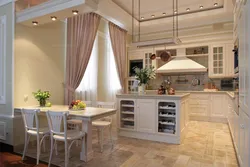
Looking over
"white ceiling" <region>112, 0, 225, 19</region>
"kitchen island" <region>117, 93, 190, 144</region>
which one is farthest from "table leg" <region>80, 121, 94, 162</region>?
"white ceiling" <region>112, 0, 225, 19</region>

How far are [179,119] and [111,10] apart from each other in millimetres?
3197

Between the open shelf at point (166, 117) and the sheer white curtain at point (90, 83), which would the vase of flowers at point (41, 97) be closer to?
the sheer white curtain at point (90, 83)

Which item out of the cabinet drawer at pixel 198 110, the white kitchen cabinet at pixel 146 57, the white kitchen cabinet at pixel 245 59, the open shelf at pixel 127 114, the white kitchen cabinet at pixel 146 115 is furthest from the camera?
the white kitchen cabinet at pixel 146 57

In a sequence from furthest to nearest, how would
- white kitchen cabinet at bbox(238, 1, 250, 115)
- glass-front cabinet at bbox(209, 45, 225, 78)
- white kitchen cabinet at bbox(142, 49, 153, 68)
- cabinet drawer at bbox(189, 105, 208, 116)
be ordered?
white kitchen cabinet at bbox(142, 49, 153, 68)
cabinet drawer at bbox(189, 105, 208, 116)
glass-front cabinet at bbox(209, 45, 225, 78)
white kitchen cabinet at bbox(238, 1, 250, 115)

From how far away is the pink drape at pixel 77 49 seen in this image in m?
4.09

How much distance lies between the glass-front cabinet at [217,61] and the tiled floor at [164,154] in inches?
86.0

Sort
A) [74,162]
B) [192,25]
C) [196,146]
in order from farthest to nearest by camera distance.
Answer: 1. [192,25]
2. [196,146]
3. [74,162]

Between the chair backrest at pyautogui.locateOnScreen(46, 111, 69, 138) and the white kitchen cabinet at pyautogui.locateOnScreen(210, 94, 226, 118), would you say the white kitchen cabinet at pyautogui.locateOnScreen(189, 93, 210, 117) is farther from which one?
the chair backrest at pyautogui.locateOnScreen(46, 111, 69, 138)

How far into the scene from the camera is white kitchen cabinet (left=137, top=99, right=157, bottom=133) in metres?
3.76

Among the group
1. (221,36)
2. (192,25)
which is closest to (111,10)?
(192,25)

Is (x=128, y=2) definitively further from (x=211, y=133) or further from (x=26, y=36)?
(x=211, y=133)

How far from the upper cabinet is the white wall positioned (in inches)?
175

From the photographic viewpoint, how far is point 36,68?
3.65m

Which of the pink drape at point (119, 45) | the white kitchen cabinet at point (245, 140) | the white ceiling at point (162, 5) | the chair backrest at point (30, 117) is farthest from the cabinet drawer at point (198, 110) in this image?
the chair backrest at point (30, 117)
